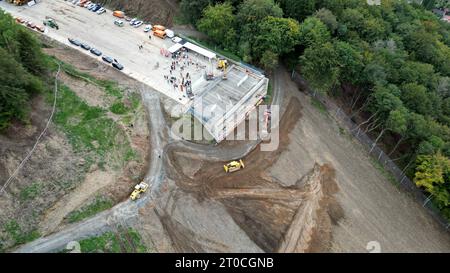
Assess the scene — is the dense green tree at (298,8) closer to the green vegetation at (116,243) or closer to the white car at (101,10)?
the white car at (101,10)

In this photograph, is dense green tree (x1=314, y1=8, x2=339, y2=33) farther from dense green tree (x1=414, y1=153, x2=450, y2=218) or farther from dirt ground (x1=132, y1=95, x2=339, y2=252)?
dense green tree (x1=414, y1=153, x2=450, y2=218)

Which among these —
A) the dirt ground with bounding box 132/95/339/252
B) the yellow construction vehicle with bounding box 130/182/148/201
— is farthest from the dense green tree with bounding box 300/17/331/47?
the yellow construction vehicle with bounding box 130/182/148/201

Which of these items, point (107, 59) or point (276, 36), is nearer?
point (276, 36)

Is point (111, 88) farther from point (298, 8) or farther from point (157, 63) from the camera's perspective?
point (298, 8)

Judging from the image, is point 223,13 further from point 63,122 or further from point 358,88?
point 63,122

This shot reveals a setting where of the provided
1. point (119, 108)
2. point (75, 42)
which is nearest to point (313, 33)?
point (119, 108)
